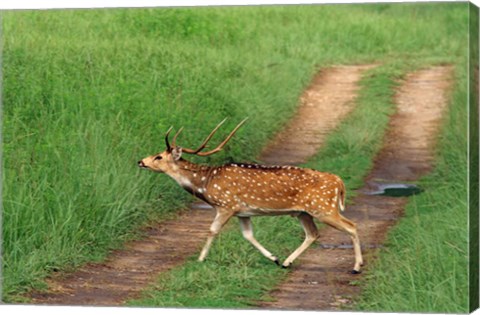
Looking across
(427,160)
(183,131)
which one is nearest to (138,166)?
(183,131)

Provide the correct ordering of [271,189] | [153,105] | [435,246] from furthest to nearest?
[153,105] → [271,189] → [435,246]

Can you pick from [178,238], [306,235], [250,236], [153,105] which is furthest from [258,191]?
[153,105]

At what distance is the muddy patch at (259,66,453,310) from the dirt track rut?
0.16 metres

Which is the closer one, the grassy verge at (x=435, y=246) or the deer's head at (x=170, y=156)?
the grassy verge at (x=435, y=246)

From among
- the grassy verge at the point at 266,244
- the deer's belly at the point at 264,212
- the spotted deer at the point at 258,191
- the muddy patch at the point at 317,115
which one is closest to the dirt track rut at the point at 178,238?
the muddy patch at the point at 317,115

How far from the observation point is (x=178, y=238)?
11.1m

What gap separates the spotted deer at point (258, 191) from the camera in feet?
34.8

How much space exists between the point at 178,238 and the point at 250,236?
0.56m

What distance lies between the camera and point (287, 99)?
11.5 m

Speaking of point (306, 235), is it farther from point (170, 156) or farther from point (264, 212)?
point (170, 156)

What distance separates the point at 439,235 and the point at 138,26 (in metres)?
A: 2.66

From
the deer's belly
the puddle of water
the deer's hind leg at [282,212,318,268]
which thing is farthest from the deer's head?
the puddle of water

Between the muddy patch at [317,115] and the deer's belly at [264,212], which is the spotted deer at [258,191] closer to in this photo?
the deer's belly at [264,212]

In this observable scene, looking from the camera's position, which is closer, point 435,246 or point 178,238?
point 435,246
